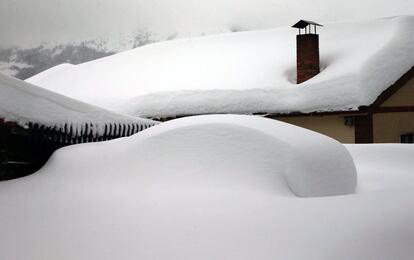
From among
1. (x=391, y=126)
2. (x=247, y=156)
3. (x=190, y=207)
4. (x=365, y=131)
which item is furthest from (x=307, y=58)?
(x=190, y=207)

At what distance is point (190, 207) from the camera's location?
3406 millimetres

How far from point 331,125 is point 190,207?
850cm

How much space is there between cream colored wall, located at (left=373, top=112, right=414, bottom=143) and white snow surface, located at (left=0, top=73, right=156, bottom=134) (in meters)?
7.70

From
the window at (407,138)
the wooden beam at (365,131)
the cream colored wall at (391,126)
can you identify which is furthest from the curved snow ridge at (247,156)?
the window at (407,138)

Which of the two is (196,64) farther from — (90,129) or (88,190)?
(88,190)

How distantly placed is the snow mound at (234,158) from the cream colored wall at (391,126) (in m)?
7.05

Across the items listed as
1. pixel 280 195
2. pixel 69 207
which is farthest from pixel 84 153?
pixel 280 195

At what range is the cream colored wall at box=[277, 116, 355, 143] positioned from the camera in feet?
36.3

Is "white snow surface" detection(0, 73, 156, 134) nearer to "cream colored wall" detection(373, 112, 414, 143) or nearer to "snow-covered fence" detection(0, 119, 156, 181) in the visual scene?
"snow-covered fence" detection(0, 119, 156, 181)

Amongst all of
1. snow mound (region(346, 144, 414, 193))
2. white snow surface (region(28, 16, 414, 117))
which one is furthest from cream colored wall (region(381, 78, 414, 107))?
snow mound (region(346, 144, 414, 193))

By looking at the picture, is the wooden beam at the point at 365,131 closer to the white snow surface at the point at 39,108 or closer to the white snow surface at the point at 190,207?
the white snow surface at the point at 190,207

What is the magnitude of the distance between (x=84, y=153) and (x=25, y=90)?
109 centimetres

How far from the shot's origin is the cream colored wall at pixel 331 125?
36.3ft

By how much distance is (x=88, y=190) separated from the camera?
4160 mm
